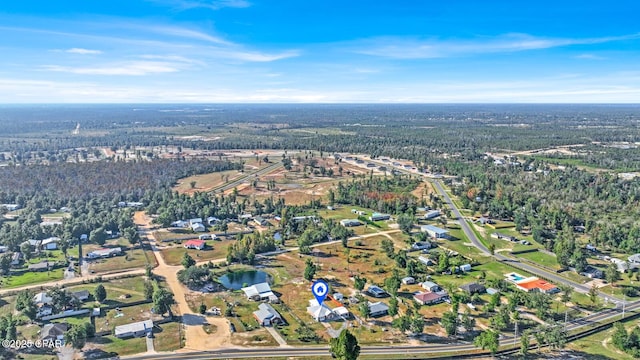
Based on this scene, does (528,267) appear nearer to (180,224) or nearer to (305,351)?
(305,351)

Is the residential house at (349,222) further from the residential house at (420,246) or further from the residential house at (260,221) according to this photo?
the residential house at (420,246)

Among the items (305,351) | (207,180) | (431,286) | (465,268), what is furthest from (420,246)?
(207,180)

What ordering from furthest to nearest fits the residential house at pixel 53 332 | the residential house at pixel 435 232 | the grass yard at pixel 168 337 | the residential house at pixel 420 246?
the residential house at pixel 435 232
the residential house at pixel 420 246
the residential house at pixel 53 332
the grass yard at pixel 168 337

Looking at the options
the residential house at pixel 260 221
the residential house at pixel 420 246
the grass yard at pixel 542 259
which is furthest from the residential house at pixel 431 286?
the residential house at pixel 260 221

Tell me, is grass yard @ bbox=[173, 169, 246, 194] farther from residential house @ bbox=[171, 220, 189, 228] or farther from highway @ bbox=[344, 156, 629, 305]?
highway @ bbox=[344, 156, 629, 305]

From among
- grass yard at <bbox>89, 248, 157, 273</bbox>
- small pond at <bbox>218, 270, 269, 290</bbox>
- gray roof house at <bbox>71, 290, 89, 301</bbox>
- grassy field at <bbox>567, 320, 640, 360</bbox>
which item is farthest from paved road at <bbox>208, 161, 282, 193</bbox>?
grassy field at <bbox>567, 320, 640, 360</bbox>

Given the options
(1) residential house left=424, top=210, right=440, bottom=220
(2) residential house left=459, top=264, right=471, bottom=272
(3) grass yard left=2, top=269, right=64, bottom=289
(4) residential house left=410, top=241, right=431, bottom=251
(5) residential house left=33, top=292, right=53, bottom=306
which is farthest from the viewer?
(1) residential house left=424, top=210, right=440, bottom=220

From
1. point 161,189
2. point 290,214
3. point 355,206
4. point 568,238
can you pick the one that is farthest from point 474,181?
point 161,189
